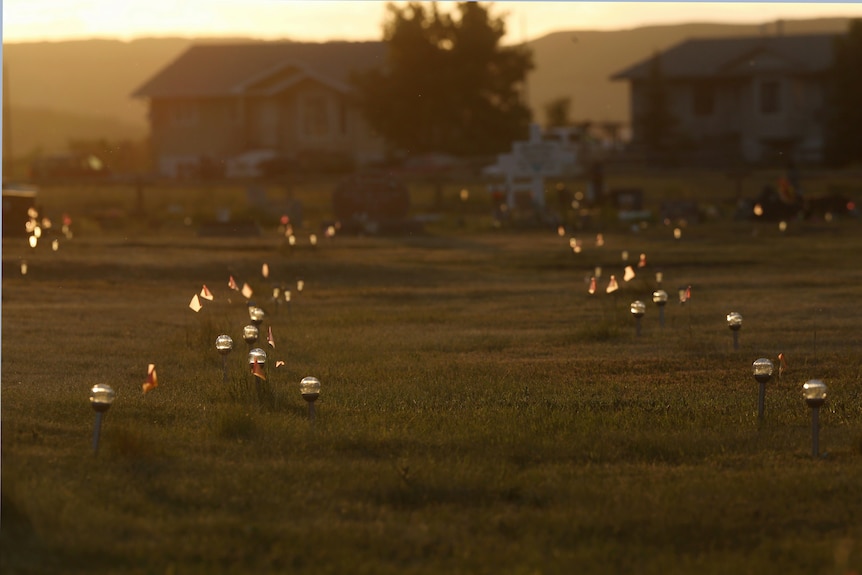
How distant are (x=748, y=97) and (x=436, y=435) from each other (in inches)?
2247

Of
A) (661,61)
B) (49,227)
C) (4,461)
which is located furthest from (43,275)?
(661,61)

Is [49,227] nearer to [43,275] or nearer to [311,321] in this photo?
[43,275]

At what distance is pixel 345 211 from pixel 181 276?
12369mm

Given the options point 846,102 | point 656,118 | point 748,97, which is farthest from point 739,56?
point 846,102

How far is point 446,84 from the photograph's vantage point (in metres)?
55.6

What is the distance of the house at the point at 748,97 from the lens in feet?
208

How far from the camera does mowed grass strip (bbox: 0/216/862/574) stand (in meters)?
7.14

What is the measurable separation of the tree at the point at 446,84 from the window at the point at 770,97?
11.5 metres

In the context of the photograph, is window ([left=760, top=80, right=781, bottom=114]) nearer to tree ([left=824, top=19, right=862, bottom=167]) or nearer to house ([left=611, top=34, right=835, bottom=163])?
house ([left=611, top=34, right=835, bottom=163])

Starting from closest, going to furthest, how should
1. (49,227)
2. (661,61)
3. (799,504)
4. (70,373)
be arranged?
(799,504) → (70,373) → (49,227) → (661,61)

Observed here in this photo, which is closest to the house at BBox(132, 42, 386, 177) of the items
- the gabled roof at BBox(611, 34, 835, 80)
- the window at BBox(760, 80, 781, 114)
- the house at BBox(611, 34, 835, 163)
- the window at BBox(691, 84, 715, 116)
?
the gabled roof at BBox(611, 34, 835, 80)

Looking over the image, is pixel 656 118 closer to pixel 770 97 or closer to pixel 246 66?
pixel 770 97

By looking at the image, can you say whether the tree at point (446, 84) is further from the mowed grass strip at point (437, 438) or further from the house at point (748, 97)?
the mowed grass strip at point (437, 438)

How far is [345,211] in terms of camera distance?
35.0 metres
